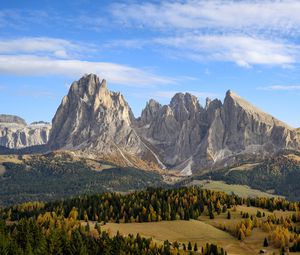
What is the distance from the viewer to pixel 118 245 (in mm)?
179375

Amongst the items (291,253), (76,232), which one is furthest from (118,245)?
(291,253)

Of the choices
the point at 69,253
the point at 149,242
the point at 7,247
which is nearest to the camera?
the point at 7,247

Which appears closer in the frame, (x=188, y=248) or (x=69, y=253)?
(x=69, y=253)

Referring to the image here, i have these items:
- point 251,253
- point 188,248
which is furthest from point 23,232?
point 251,253

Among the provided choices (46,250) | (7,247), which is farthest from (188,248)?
(7,247)

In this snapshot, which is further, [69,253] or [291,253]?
[291,253]

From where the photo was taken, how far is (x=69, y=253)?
176625 mm

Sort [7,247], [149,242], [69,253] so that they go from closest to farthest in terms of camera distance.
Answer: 1. [7,247]
2. [69,253]
3. [149,242]

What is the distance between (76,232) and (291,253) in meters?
85.5

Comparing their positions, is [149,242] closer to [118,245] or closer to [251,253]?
[118,245]

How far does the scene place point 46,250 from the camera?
Answer: 565ft

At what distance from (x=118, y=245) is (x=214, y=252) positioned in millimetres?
36598

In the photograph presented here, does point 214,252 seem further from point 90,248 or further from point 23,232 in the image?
point 23,232

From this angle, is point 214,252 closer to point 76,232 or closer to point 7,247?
point 76,232
